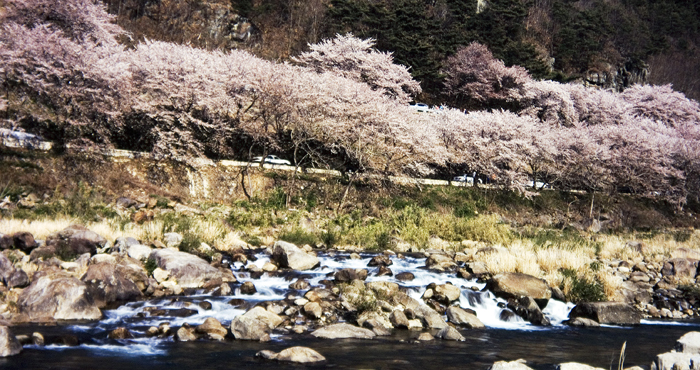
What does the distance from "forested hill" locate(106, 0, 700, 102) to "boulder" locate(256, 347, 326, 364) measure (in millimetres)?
45681

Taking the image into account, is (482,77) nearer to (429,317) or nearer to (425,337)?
(429,317)

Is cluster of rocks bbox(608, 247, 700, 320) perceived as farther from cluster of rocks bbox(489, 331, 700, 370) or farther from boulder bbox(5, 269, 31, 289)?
boulder bbox(5, 269, 31, 289)

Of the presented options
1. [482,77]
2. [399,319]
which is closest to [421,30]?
[482,77]

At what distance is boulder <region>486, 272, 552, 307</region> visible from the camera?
53.2ft

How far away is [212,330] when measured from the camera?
1166 centimetres

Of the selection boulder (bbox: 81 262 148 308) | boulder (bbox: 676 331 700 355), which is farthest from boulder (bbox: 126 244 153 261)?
boulder (bbox: 676 331 700 355)

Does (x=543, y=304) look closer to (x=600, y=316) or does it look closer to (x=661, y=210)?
(x=600, y=316)

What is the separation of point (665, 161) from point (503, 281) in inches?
1454

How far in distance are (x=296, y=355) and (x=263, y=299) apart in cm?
470

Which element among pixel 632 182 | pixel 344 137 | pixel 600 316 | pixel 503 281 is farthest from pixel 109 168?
pixel 632 182

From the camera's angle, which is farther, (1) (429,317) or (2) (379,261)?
(2) (379,261)

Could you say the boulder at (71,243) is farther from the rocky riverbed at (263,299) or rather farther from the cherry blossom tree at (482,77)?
the cherry blossom tree at (482,77)

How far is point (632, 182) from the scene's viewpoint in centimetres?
4603

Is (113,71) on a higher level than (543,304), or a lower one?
higher
